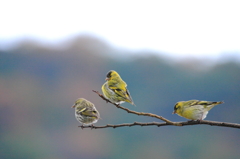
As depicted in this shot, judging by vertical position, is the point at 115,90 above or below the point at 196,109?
above

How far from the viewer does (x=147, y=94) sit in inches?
2751

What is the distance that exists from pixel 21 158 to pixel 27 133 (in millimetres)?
10238

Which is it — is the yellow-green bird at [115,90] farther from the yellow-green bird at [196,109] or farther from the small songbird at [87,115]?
the yellow-green bird at [196,109]

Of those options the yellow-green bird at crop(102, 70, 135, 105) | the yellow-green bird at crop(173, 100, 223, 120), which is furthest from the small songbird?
the yellow-green bird at crop(173, 100, 223, 120)

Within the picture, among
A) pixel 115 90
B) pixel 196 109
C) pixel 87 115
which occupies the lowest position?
pixel 196 109

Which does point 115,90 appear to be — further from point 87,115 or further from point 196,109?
point 196,109

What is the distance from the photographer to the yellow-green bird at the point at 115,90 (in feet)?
22.1

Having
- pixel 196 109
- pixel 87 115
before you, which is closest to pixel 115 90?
pixel 87 115

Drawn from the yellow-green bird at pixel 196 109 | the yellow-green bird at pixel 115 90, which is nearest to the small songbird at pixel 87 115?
the yellow-green bird at pixel 115 90

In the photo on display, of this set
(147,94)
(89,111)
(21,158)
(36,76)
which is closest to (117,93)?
(89,111)

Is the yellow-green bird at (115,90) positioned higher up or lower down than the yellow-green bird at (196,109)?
higher up

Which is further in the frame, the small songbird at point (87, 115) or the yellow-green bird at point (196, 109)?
the small songbird at point (87, 115)

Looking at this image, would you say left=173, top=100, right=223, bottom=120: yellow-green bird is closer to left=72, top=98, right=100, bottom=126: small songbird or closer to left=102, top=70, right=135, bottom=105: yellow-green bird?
left=102, top=70, right=135, bottom=105: yellow-green bird

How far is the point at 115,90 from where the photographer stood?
22.6ft
